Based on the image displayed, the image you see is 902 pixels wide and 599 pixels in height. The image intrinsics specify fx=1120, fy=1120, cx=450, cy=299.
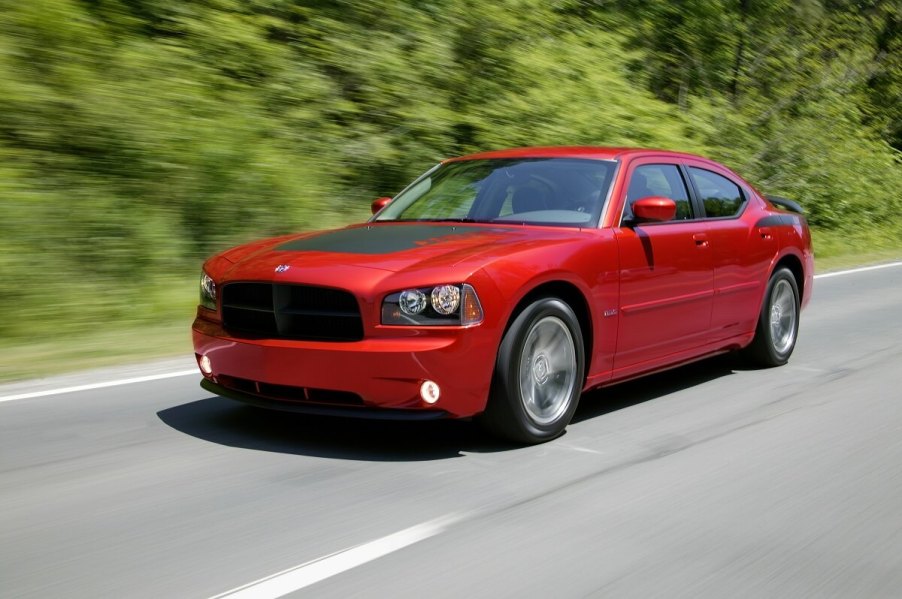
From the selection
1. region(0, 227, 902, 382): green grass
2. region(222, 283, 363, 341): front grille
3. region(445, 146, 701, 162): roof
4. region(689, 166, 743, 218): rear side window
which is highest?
region(445, 146, 701, 162): roof

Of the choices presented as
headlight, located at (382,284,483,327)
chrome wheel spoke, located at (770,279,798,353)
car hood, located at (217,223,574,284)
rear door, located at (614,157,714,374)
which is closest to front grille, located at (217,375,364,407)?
headlight, located at (382,284,483,327)

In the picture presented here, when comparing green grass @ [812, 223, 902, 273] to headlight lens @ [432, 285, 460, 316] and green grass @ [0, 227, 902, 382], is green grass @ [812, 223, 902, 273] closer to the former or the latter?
green grass @ [0, 227, 902, 382]

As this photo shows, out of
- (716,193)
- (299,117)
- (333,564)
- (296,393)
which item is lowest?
(333,564)

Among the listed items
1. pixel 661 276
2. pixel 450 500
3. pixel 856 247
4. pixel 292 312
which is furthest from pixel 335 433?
pixel 856 247

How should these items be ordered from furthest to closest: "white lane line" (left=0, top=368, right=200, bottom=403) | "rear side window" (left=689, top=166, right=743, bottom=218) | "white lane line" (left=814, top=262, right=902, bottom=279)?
"white lane line" (left=814, top=262, right=902, bottom=279) → "rear side window" (left=689, top=166, right=743, bottom=218) → "white lane line" (left=0, top=368, right=200, bottom=403)

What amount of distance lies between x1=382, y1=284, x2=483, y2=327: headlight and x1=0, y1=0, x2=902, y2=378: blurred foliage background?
3385 mm

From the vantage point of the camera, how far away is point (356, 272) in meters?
5.21

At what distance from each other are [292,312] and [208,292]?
30.4 inches

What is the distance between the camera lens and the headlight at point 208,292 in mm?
5805

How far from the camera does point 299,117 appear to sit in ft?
45.9

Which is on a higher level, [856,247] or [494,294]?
[494,294]

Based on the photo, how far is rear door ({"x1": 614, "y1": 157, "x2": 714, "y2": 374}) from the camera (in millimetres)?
6164

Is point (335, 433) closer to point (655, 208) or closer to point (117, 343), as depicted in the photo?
point (655, 208)

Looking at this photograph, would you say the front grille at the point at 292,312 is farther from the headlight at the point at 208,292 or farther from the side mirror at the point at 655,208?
the side mirror at the point at 655,208
